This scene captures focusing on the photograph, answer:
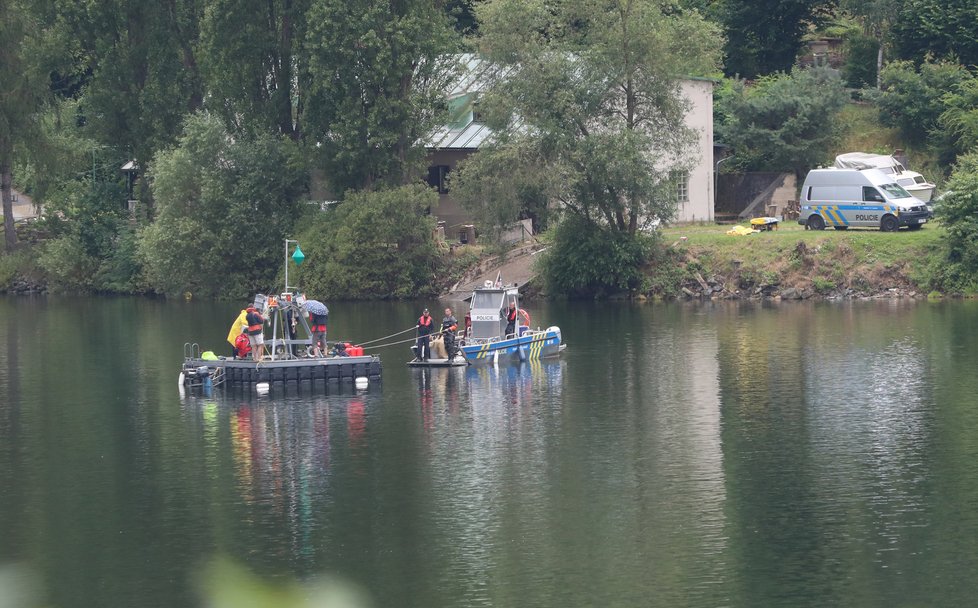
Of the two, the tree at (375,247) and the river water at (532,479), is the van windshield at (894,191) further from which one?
the tree at (375,247)

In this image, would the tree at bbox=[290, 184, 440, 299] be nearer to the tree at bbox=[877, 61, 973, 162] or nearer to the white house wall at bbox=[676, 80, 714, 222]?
the white house wall at bbox=[676, 80, 714, 222]

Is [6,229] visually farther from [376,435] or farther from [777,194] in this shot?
[376,435]

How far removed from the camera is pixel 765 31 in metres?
87.7

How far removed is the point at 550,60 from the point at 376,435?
108 feet

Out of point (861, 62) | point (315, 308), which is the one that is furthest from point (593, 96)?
point (861, 62)

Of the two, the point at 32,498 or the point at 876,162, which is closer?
the point at 32,498

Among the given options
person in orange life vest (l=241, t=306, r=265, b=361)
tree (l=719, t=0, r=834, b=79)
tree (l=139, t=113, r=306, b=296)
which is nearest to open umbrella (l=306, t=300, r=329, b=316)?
person in orange life vest (l=241, t=306, r=265, b=361)

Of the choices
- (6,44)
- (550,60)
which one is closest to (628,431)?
(550,60)

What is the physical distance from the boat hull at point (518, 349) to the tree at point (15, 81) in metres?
44.4

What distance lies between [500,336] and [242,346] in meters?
9.72

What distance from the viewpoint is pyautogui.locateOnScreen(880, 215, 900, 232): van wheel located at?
65.1 meters

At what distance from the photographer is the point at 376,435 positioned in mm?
36062

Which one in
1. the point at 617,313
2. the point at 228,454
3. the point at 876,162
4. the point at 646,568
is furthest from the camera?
the point at 876,162

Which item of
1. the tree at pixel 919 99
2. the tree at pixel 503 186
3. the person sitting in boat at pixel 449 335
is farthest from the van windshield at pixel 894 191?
the person sitting in boat at pixel 449 335
